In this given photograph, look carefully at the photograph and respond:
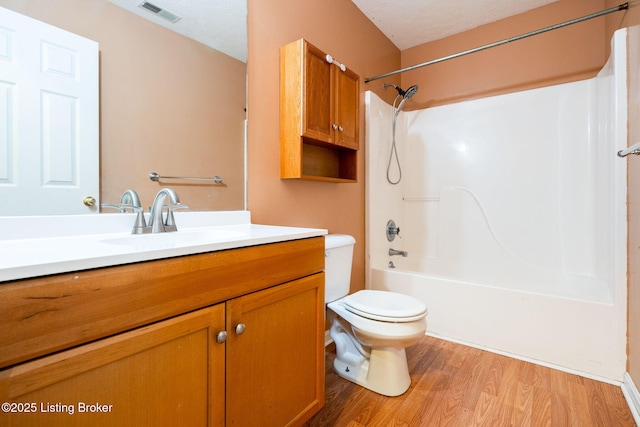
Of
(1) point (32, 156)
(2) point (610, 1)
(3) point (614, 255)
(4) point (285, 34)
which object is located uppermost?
(2) point (610, 1)

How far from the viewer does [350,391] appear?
1.49m

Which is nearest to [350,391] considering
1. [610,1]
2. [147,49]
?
[147,49]

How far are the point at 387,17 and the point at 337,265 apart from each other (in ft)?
6.38

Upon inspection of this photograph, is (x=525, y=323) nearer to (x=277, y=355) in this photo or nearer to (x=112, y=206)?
(x=277, y=355)

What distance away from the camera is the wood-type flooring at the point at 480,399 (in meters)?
1.28

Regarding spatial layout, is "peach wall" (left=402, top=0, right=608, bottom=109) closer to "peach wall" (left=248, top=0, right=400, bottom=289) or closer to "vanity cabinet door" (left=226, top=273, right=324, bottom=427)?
"peach wall" (left=248, top=0, right=400, bottom=289)

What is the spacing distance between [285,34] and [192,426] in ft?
5.76

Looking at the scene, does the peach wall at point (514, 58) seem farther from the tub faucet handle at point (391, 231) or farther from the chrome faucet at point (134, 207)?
the chrome faucet at point (134, 207)

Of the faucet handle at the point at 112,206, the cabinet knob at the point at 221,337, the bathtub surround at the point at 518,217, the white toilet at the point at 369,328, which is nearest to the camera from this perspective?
the cabinet knob at the point at 221,337

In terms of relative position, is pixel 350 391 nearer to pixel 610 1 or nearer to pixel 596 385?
pixel 596 385

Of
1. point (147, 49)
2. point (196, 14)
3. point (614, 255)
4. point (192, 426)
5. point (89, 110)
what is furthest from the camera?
point (614, 255)

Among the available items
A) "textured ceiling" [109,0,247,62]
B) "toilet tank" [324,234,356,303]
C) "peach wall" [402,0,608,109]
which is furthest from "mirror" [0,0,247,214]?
"peach wall" [402,0,608,109]

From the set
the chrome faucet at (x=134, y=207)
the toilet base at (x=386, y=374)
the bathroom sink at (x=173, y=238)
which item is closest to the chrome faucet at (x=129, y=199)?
the chrome faucet at (x=134, y=207)

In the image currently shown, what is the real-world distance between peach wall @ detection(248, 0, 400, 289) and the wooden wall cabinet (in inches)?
2.6
